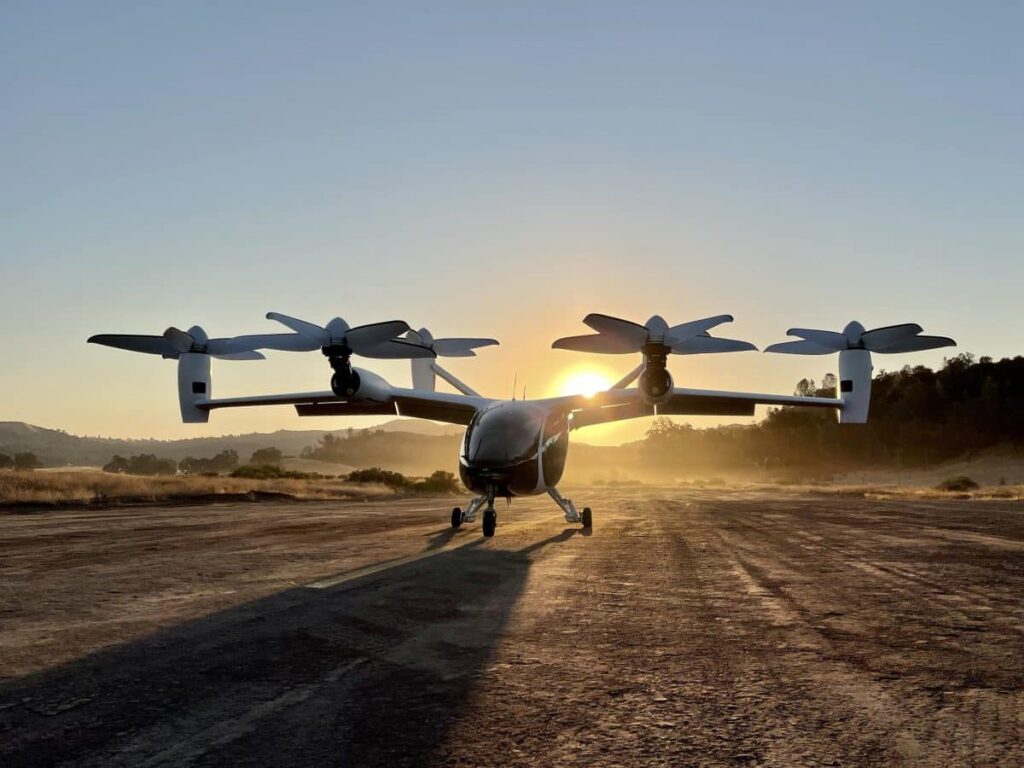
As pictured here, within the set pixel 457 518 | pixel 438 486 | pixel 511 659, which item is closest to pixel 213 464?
pixel 438 486

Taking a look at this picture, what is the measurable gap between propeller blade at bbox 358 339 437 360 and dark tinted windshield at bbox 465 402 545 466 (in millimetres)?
2133

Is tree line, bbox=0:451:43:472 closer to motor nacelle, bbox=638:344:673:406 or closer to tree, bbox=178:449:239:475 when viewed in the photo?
tree, bbox=178:449:239:475

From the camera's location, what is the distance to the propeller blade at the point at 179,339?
819 inches

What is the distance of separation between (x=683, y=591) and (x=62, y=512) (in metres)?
25.2

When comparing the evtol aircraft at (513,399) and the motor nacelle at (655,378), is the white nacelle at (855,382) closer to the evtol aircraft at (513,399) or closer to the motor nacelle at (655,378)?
the evtol aircraft at (513,399)

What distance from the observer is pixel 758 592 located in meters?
9.47

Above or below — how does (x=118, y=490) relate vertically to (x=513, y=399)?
below

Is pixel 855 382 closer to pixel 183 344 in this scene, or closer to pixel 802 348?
pixel 802 348

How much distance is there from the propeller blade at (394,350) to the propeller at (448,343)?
313 inches

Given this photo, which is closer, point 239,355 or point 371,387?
point 371,387

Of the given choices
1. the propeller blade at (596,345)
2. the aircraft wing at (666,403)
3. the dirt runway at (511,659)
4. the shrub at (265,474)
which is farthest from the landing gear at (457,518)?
the shrub at (265,474)

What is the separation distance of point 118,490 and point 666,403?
89.3ft

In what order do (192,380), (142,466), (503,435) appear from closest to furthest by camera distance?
Answer: 1. (503,435)
2. (192,380)
3. (142,466)

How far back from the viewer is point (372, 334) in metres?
17.2
